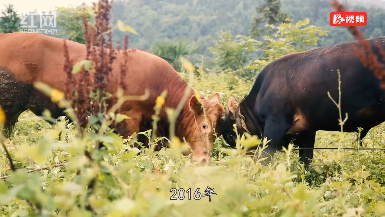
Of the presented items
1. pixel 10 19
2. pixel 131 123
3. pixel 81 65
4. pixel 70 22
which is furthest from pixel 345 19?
pixel 10 19

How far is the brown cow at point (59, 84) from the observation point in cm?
516

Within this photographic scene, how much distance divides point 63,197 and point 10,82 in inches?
163

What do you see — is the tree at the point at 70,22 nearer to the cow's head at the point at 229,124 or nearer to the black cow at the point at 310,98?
the cow's head at the point at 229,124

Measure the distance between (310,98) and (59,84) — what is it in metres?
2.77

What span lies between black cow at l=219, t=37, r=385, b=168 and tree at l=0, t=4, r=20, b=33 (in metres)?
21.4

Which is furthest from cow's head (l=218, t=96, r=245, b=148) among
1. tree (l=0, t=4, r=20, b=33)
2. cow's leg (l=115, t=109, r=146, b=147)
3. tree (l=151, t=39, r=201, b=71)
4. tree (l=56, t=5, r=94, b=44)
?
tree (l=0, t=4, r=20, b=33)

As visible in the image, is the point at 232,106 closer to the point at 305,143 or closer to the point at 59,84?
the point at 305,143

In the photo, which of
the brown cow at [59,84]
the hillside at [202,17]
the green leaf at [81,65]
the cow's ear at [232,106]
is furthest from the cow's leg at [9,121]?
the hillside at [202,17]

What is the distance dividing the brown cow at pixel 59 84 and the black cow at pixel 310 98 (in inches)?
21.6

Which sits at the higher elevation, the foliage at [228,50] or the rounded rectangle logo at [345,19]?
the rounded rectangle logo at [345,19]

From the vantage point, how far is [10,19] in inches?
987

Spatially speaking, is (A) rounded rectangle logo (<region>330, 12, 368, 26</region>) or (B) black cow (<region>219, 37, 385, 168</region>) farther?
(B) black cow (<region>219, 37, 385, 168</region>)

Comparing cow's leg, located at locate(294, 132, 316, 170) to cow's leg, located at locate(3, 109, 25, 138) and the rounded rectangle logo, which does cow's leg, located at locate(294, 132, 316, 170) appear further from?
cow's leg, located at locate(3, 109, 25, 138)

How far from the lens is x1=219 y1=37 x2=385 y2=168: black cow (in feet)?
15.0
